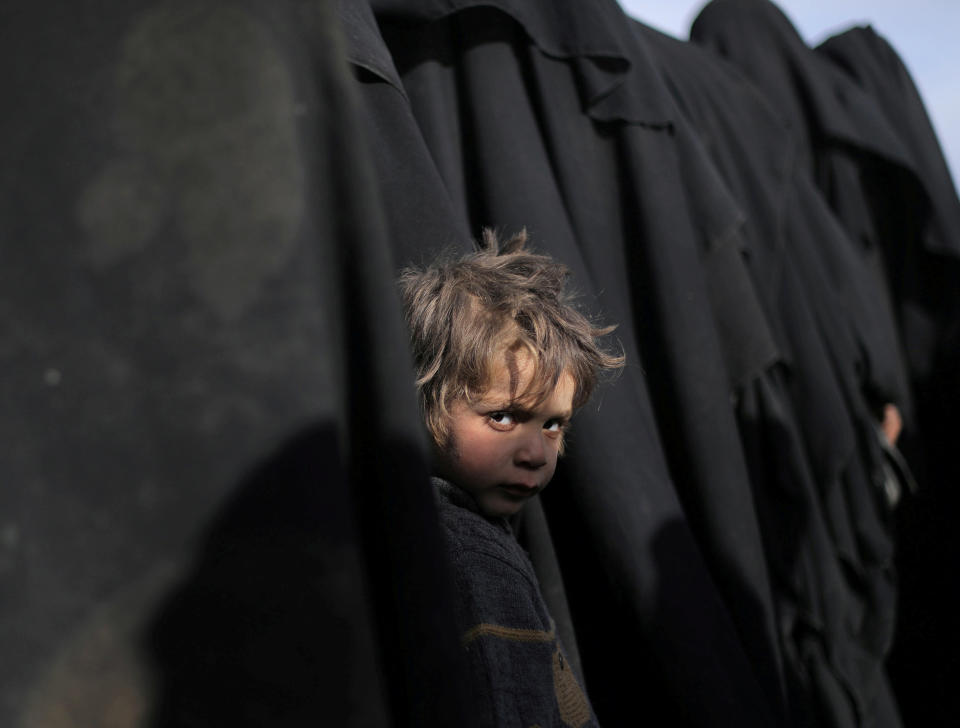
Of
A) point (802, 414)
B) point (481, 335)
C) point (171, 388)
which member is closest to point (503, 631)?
point (481, 335)

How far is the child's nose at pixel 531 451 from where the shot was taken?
43.5 inches

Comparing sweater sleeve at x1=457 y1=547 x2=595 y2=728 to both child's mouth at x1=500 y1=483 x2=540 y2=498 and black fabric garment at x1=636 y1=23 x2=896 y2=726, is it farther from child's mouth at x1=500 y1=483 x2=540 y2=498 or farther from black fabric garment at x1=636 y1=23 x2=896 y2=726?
black fabric garment at x1=636 y1=23 x2=896 y2=726

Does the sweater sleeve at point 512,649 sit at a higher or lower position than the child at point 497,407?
lower

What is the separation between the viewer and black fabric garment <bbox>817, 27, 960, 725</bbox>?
123 inches

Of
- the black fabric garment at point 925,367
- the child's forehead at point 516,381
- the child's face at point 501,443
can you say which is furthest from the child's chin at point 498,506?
the black fabric garment at point 925,367

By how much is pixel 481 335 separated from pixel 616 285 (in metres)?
0.71

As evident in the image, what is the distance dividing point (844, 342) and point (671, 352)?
40.3 inches

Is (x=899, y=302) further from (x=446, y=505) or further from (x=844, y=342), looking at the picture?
(x=446, y=505)

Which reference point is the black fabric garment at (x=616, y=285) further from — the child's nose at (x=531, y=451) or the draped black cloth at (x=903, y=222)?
the draped black cloth at (x=903, y=222)

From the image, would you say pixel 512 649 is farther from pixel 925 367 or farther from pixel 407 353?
pixel 925 367

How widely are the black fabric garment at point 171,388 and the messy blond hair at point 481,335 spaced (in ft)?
1.27

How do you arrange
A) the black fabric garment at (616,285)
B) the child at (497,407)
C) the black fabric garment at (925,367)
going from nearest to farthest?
the child at (497,407) → the black fabric garment at (616,285) → the black fabric garment at (925,367)

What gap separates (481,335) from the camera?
3.59 feet

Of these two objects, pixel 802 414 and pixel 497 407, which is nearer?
pixel 497 407
